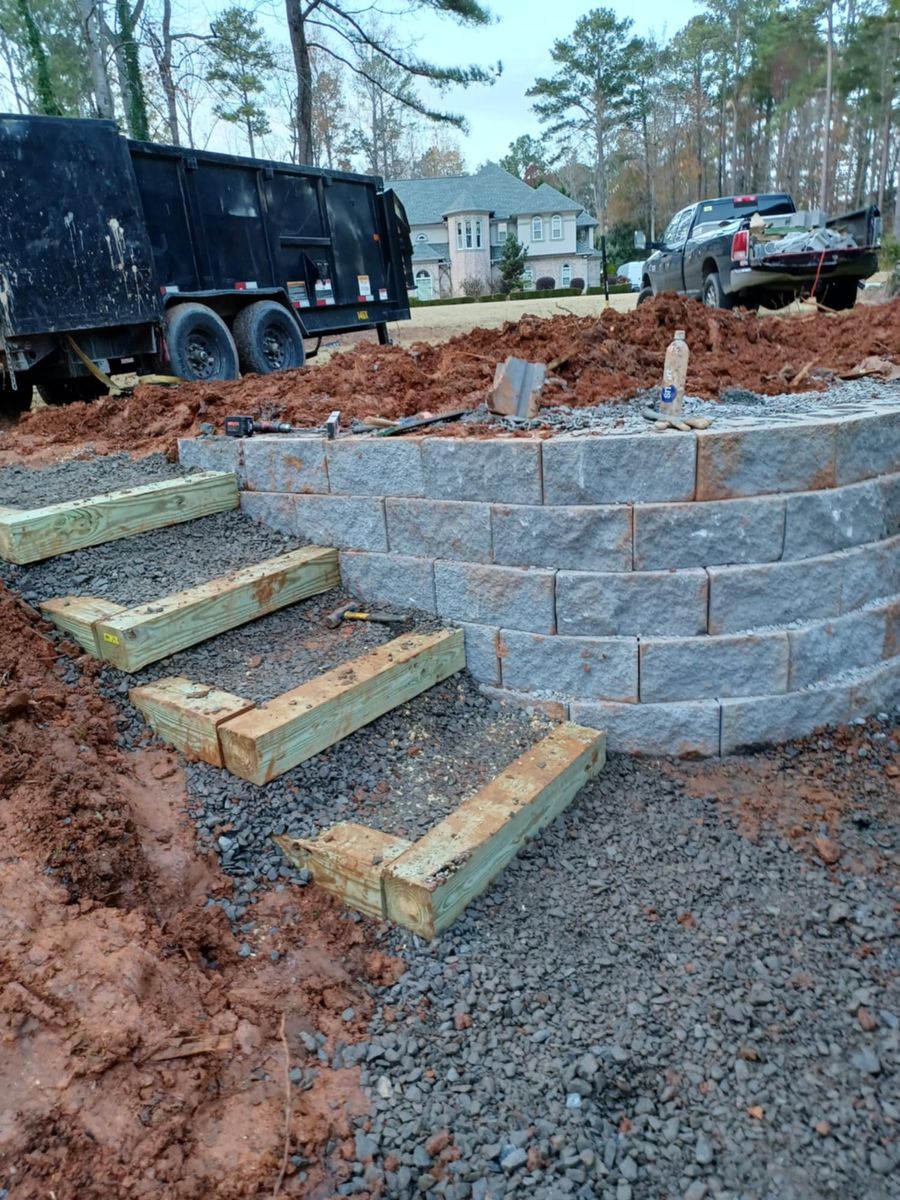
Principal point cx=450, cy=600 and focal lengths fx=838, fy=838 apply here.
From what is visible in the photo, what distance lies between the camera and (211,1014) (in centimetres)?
218

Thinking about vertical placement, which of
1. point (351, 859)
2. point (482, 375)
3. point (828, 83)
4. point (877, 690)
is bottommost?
point (877, 690)

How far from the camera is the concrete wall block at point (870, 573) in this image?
3.52m

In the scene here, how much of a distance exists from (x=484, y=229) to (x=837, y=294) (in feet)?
137

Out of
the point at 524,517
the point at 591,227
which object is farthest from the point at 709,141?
the point at 524,517

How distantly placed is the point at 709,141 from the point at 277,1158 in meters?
61.6

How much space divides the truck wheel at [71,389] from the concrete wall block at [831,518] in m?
6.53

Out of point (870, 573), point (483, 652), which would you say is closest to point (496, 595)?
point (483, 652)

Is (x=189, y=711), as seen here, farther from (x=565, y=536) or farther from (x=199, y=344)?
(x=199, y=344)

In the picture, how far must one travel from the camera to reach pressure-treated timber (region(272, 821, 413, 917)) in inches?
103

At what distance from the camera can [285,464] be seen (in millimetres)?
4207

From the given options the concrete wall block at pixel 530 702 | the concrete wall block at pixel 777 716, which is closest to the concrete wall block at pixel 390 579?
the concrete wall block at pixel 530 702

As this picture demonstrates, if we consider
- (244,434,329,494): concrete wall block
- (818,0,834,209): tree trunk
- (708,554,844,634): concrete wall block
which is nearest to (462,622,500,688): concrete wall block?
(708,554,844,634): concrete wall block

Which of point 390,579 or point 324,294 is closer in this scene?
point 390,579

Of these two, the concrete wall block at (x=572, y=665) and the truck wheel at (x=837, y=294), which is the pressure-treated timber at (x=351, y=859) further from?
the truck wheel at (x=837, y=294)
